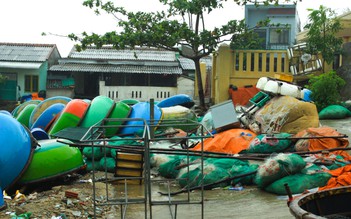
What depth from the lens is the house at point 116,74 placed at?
1091 inches

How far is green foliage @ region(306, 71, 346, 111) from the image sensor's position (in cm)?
1548

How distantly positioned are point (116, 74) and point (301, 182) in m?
21.5

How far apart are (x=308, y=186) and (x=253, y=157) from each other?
A: 5.35ft

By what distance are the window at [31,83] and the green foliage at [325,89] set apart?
754 inches

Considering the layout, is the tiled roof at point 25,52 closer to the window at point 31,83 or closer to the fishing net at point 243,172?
the window at point 31,83

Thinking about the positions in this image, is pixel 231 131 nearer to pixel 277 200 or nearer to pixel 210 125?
pixel 210 125

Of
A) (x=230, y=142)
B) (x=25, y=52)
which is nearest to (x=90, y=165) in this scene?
(x=230, y=142)

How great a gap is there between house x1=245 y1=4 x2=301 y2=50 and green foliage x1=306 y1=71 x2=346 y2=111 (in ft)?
34.4

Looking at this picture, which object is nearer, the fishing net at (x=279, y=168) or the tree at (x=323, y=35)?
the fishing net at (x=279, y=168)

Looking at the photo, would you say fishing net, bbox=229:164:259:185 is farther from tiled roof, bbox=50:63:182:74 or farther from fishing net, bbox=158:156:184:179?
tiled roof, bbox=50:63:182:74

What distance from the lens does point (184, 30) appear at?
18.3 metres

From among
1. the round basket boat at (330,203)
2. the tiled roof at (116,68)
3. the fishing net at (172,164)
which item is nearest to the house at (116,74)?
the tiled roof at (116,68)

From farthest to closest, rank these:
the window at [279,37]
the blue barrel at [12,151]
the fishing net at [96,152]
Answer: the window at [279,37], the fishing net at [96,152], the blue barrel at [12,151]

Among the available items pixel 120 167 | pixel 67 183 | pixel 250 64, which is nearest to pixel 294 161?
pixel 120 167
